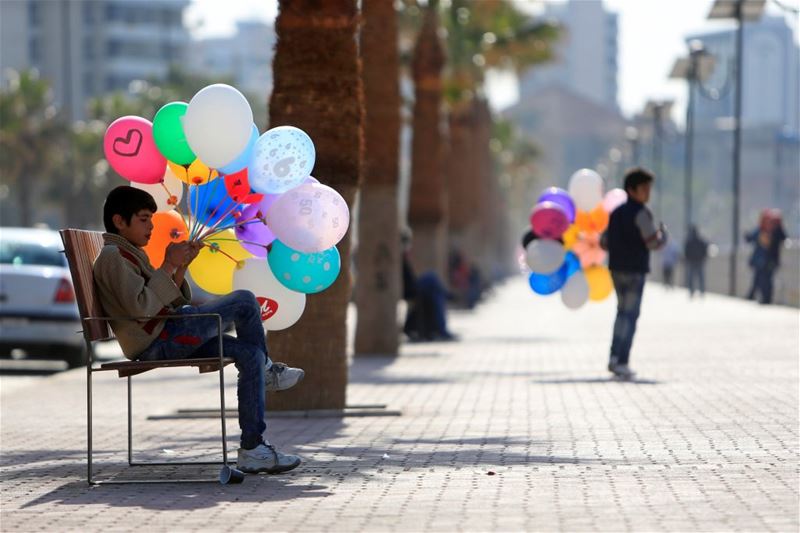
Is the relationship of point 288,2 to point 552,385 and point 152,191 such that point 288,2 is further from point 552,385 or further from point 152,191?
point 552,385

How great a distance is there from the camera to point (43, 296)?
20.1 metres

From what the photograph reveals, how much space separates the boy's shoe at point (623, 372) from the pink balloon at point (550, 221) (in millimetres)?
1575

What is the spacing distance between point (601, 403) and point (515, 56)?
29394 millimetres

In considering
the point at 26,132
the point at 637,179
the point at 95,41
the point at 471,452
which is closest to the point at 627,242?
the point at 637,179

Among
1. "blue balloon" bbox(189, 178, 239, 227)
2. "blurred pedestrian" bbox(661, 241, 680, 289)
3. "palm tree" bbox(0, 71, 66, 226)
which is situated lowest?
"blurred pedestrian" bbox(661, 241, 680, 289)

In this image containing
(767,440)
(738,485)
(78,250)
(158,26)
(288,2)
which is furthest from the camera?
(158,26)

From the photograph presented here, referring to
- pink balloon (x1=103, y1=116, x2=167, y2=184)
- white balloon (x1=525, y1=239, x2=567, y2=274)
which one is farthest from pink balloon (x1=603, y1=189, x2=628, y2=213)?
pink balloon (x1=103, y1=116, x2=167, y2=184)

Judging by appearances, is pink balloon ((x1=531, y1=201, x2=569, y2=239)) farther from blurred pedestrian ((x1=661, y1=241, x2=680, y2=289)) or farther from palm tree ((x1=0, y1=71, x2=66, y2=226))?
palm tree ((x1=0, y1=71, x2=66, y2=226))

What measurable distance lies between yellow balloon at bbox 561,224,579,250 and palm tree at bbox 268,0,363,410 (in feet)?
15.2

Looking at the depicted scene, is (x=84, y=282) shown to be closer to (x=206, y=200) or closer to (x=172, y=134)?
(x=172, y=134)

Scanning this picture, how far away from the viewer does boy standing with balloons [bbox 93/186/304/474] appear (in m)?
8.90

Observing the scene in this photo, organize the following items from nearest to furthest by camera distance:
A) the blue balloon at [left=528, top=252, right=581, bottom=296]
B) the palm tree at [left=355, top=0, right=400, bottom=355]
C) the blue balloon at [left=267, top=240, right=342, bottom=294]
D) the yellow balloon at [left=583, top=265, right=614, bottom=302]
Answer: the blue balloon at [left=267, top=240, right=342, bottom=294] → the blue balloon at [left=528, top=252, right=581, bottom=296] → the yellow balloon at [left=583, top=265, right=614, bottom=302] → the palm tree at [left=355, top=0, right=400, bottom=355]

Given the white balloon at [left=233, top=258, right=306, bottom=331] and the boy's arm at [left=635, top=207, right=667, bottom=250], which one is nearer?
the white balloon at [left=233, top=258, right=306, bottom=331]

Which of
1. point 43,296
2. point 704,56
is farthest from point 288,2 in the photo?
point 704,56
